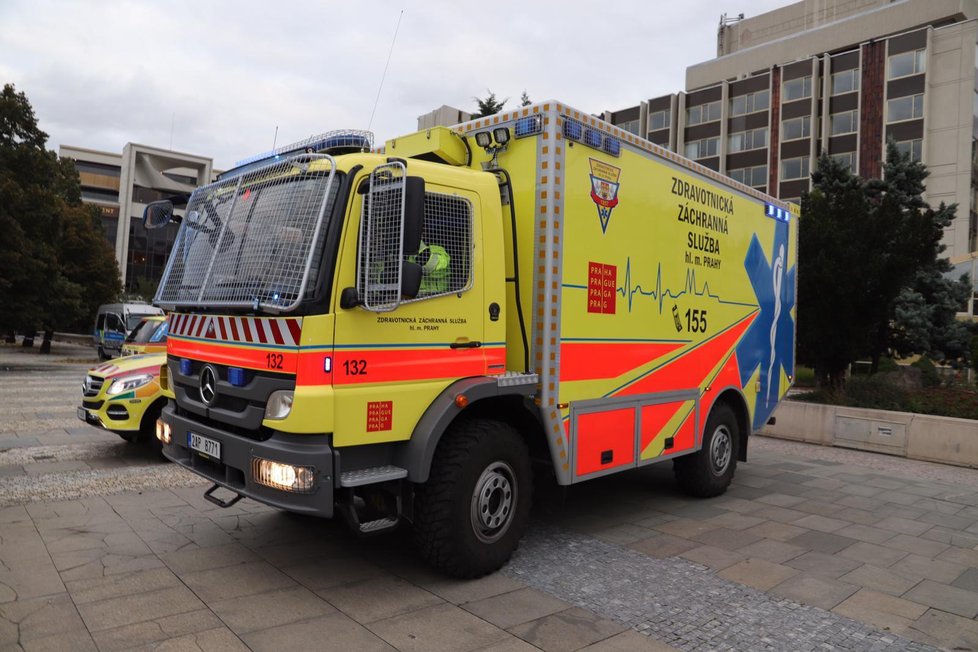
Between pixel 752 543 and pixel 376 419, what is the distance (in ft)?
11.6

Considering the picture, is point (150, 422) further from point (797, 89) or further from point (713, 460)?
point (797, 89)

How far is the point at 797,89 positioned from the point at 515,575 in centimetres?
5204

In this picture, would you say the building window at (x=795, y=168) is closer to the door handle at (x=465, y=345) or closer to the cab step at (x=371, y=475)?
the door handle at (x=465, y=345)

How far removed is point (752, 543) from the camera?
222 inches

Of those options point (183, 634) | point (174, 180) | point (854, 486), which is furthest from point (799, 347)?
point (174, 180)

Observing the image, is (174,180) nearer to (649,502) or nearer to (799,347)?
(799,347)

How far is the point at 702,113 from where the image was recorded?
53.3 m

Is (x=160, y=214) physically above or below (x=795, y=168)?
below

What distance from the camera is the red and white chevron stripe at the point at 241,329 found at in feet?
Result: 12.6

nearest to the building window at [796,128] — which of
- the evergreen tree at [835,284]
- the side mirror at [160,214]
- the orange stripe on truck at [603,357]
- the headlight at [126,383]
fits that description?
the evergreen tree at [835,284]

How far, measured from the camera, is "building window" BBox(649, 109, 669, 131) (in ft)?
181

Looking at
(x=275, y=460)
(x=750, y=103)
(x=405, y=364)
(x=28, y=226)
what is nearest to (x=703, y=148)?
(x=750, y=103)

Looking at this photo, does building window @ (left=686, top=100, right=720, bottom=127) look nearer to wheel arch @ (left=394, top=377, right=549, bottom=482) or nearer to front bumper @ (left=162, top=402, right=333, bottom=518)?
wheel arch @ (left=394, top=377, right=549, bottom=482)

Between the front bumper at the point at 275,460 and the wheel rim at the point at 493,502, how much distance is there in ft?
3.48
